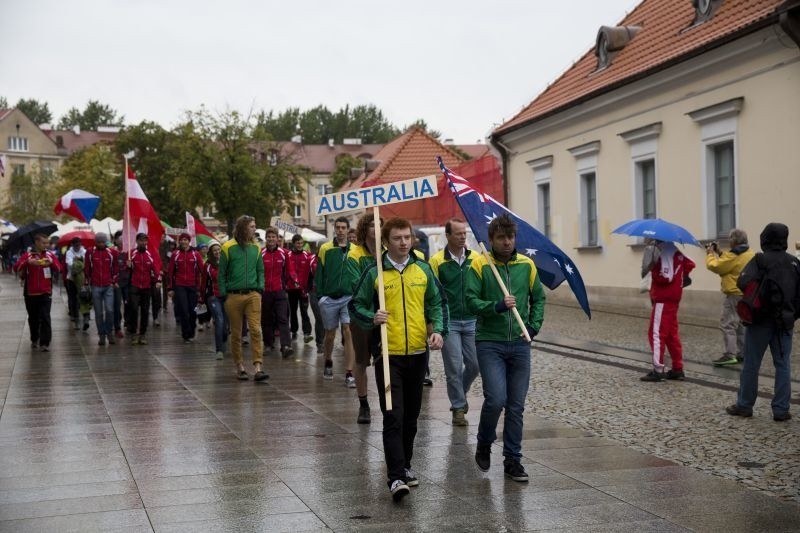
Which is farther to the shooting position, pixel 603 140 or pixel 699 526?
pixel 603 140

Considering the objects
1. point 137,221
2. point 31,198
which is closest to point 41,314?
point 137,221

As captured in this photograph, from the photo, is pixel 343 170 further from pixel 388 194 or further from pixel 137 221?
pixel 388 194

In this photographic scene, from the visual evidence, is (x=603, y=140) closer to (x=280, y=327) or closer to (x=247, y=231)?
(x=280, y=327)

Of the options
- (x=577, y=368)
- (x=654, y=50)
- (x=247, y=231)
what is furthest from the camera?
(x=654, y=50)

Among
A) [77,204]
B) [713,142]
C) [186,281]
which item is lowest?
[186,281]

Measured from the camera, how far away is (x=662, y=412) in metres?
9.57

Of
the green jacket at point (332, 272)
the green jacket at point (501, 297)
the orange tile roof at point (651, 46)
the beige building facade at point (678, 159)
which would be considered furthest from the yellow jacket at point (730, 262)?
the orange tile roof at point (651, 46)

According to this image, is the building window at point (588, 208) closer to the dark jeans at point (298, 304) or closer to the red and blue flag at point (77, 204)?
the dark jeans at point (298, 304)

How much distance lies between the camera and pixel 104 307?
18.0m

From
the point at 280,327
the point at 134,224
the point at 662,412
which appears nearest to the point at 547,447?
the point at 662,412

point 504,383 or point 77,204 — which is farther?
point 77,204

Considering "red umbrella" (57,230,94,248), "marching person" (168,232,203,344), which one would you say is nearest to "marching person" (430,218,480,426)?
"marching person" (168,232,203,344)

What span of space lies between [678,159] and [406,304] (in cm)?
1599

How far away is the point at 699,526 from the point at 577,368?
766cm
